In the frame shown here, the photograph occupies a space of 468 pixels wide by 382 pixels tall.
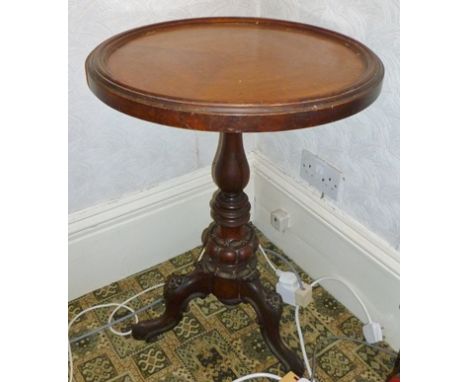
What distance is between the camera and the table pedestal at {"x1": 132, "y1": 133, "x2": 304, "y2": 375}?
125cm

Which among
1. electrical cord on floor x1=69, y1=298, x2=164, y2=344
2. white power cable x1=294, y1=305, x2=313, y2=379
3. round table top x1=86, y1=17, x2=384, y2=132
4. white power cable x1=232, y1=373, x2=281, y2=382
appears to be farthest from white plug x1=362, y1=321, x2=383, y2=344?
round table top x1=86, y1=17, x2=384, y2=132

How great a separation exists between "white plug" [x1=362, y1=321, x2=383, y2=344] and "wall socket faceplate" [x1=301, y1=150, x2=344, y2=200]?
369 millimetres

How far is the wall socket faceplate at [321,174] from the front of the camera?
4.95ft

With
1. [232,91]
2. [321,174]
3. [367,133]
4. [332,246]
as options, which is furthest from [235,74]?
[332,246]

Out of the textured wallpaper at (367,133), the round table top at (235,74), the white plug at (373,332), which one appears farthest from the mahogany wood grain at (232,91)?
the white plug at (373,332)

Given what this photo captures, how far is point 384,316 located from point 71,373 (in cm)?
86

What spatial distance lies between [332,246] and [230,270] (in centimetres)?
38

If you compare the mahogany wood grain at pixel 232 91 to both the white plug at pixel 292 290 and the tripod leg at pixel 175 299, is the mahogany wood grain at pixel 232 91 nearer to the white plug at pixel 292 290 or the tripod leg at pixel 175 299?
the tripod leg at pixel 175 299

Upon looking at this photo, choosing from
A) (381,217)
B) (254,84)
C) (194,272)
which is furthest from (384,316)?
(254,84)

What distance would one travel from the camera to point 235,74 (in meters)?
1.03

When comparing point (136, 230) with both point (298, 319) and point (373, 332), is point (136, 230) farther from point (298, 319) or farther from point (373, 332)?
point (373, 332)

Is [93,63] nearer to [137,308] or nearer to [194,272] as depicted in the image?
[194,272]
